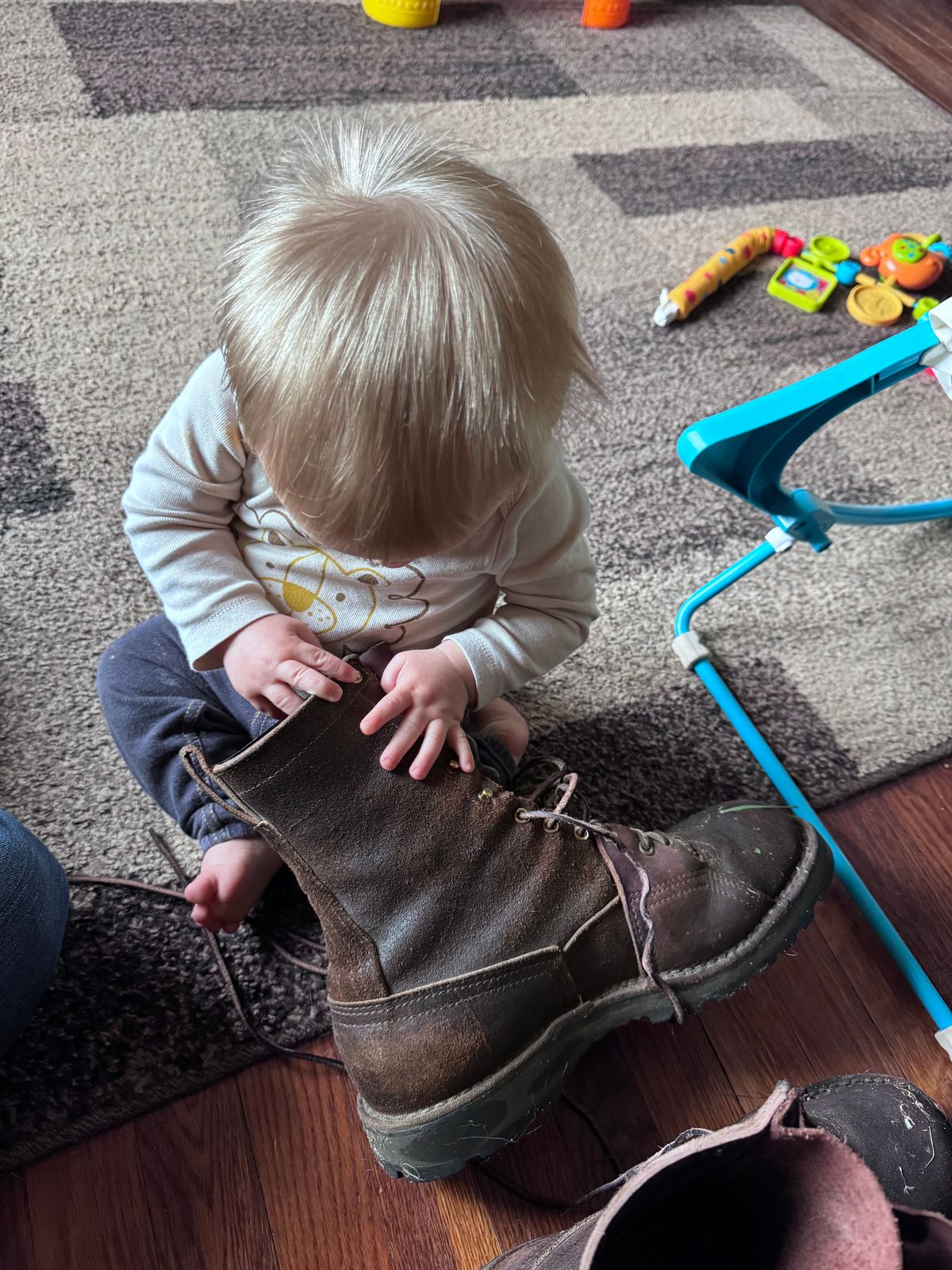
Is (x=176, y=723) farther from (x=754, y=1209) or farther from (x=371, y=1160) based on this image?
(x=754, y=1209)

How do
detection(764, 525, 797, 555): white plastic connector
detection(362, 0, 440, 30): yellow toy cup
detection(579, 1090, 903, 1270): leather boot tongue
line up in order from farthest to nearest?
detection(362, 0, 440, 30): yellow toy cup
detection(764, 525, 797, 555): white plastic connector
detection(579, 1090, 903, 1270): leather boot tongue

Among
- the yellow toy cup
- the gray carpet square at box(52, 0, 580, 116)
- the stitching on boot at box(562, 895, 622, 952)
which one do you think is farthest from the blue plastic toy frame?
the yellow toy cup

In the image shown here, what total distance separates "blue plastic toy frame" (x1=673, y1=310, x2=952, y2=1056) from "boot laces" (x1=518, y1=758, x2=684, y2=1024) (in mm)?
179

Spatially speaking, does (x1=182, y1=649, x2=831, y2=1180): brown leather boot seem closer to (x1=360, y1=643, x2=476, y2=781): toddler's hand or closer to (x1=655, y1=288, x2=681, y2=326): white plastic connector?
(x1=360, y1=643, x2=476, y2=781): toddler's hand

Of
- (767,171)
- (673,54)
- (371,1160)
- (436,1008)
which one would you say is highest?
(673,54)

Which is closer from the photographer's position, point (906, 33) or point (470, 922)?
point (470, 922)

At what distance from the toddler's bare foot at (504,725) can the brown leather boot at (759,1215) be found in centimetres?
32

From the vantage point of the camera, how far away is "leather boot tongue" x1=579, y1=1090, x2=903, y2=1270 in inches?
16.5

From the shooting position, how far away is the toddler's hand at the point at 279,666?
1.96 ft

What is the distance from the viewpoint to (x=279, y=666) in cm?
61

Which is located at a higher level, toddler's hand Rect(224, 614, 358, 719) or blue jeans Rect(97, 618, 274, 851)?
toddler's hand Rect(224, 614, 358, 719)

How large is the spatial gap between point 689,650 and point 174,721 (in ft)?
1.43

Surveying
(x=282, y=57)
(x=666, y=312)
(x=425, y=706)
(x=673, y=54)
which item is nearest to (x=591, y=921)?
(x=425, y=706)

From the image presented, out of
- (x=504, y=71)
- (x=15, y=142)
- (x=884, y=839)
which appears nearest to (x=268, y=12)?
(x=504, y=71)
